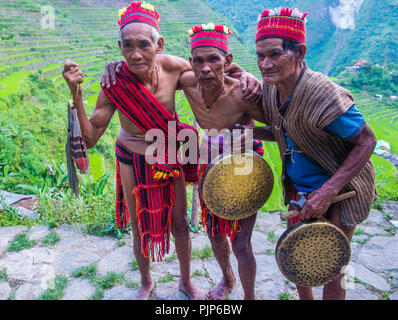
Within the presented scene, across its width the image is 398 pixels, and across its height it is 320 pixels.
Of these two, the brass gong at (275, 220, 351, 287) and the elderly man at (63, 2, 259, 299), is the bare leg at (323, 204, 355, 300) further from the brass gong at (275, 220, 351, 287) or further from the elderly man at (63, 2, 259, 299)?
the elderly man at (63, 2, 259, 299)

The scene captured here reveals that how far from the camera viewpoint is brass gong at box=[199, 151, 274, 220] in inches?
75.0

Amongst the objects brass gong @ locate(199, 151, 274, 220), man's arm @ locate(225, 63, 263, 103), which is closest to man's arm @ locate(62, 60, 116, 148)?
brass gong @ locate(199, 151, 274, 220)

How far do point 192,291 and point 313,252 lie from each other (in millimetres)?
1327

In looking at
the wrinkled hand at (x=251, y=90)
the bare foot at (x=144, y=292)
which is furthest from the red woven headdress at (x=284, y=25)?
the bare foot at (x=144, y=292)

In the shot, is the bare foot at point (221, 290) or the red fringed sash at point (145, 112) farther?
the bare foot at point (221, 290)

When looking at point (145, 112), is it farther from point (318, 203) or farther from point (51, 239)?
point (51, 239)

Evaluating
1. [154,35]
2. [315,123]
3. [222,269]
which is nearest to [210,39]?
[154,35]

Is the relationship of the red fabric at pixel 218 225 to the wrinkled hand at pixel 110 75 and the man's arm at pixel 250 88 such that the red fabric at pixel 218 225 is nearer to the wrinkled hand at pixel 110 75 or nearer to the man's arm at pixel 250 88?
the man's arm at pixel 250 88

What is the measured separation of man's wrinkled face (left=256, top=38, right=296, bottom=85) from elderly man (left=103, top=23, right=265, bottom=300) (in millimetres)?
323

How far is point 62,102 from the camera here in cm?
1052

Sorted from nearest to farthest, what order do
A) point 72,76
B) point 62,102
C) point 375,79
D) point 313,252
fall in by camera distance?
point 313,252, point 72,76, point 62,102, point 375,79

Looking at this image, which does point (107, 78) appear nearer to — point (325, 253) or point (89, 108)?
point (325, 253)

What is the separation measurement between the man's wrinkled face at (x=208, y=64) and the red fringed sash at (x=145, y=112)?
368 mm

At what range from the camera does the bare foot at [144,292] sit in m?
2.70
